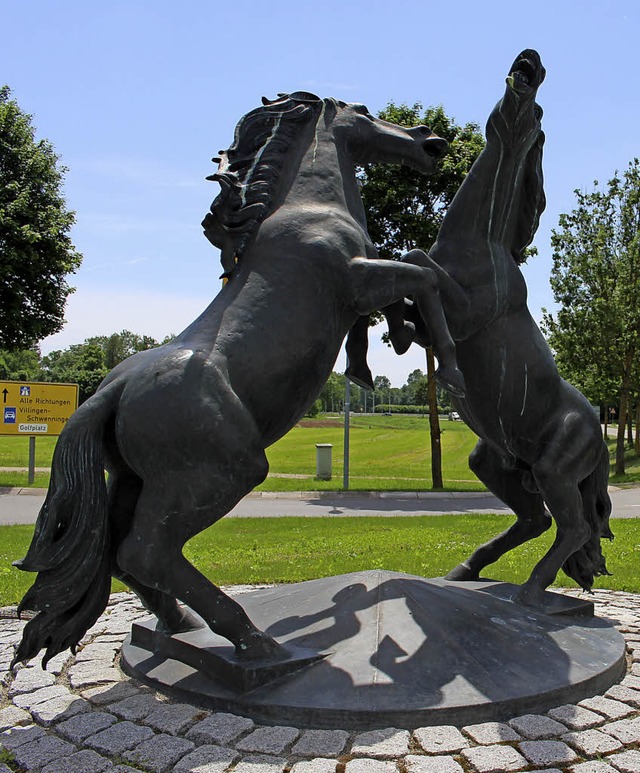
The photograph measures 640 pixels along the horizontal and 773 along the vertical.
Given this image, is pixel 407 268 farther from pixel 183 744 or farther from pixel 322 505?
pixel 322 505

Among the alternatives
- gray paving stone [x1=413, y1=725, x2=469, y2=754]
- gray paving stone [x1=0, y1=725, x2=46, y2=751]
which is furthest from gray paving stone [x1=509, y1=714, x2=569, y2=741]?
gray paving stone [x1=0, y1=725, x2=46, y2=751]

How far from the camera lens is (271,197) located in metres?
3.94

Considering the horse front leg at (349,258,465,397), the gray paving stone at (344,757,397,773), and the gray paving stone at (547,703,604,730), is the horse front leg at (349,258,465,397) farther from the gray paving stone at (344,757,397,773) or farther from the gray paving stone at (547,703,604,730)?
the gray paving stone at (344,757,397,773)

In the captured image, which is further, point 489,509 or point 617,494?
Result: point 617,494

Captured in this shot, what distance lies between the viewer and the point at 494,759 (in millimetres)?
2879

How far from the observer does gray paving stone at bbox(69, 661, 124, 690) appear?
12.8 ft

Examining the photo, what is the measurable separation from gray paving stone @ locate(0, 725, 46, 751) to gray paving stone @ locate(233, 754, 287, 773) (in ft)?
3.31

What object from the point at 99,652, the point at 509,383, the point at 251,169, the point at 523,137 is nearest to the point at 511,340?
the point at 509,383

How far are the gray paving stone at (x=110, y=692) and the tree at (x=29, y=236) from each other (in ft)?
Result: 51.2

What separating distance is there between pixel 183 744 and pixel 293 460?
87.9 feet

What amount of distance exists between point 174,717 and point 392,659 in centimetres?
108

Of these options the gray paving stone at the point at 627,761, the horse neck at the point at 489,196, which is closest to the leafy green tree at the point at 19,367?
the horse neck at the point at 489,196

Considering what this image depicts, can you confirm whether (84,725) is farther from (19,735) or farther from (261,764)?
(261,764)

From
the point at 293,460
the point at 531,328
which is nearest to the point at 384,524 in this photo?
the point at 531,328
